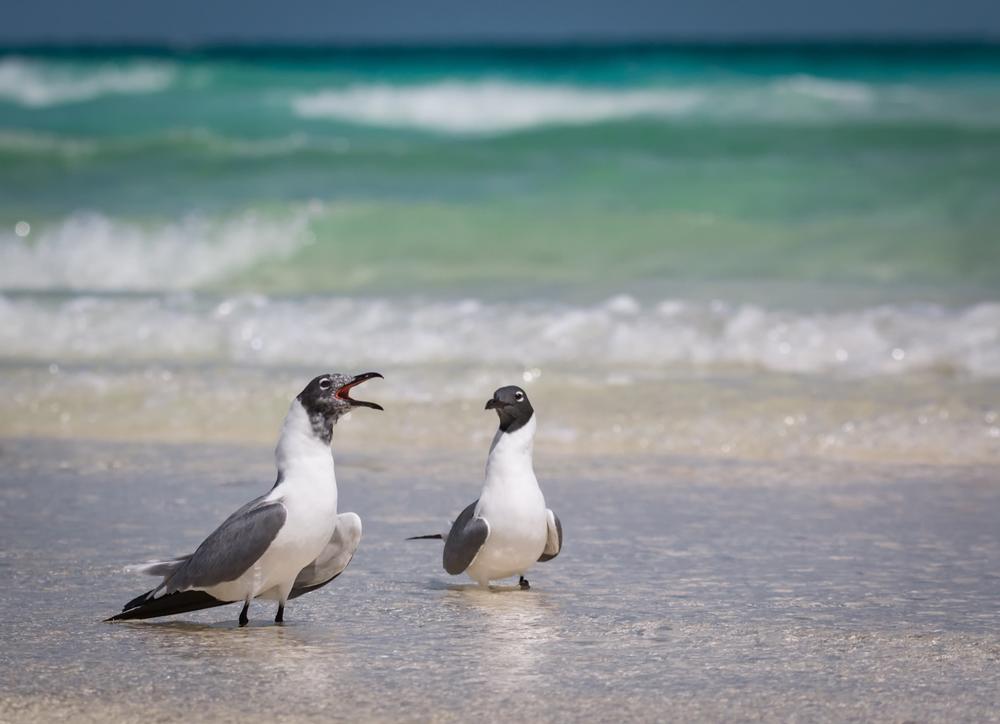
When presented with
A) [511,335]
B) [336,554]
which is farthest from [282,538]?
[511,335]

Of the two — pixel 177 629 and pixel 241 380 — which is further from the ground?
pixel 241 380

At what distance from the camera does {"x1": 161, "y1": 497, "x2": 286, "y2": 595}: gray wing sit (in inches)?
124

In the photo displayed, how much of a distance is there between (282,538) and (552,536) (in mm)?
813

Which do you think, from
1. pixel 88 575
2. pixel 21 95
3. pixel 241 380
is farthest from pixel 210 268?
pixel 21 95

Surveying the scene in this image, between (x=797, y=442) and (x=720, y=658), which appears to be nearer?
(x=720, y=658)

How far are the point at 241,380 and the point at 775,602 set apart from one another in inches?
128

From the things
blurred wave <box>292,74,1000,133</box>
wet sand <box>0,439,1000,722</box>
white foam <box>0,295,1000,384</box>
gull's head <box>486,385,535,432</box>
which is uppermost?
blurred wave <box>292,74,1000,133</box>

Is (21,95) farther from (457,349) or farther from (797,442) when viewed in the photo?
(797,442)

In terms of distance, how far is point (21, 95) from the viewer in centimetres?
2173

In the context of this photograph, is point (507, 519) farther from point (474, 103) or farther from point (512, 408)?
point (474, 103)

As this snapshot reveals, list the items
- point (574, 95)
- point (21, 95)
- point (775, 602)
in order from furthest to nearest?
point (21, 95) → point (574, 95) → point (775, 602)

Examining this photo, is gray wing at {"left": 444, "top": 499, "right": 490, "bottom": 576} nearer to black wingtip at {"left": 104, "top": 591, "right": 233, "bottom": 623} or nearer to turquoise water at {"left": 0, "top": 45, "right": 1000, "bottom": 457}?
black wingtip at {"left": 104, "top": 591, "right": 233, "bottom": 623}

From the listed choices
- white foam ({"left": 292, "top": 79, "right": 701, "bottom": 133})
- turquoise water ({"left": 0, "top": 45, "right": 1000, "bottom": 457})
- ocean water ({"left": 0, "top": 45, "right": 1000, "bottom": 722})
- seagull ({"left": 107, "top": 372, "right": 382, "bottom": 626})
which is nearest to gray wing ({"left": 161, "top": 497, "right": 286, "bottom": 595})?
seagull ({"left": 107, "top": 372, "right": 382, "bottom": 626})

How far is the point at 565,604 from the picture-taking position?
11.8ft
